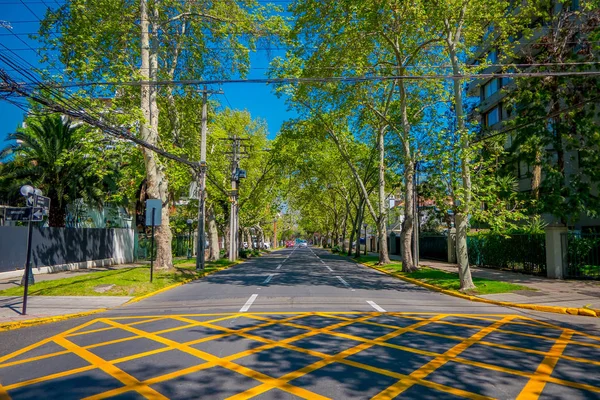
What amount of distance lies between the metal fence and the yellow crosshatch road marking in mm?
9453

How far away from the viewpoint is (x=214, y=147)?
3297 centimetres

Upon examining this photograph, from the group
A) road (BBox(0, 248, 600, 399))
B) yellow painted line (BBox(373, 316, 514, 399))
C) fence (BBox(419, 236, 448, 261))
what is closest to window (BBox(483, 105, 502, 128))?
fence (BBox(419, 236, 448, 261))

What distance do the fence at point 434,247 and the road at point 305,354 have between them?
20880 mm

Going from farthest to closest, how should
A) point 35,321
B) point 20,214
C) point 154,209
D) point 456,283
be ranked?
point 456,283 < point 154,209 < point 20,214 < point 35,321

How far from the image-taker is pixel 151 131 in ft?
61.8

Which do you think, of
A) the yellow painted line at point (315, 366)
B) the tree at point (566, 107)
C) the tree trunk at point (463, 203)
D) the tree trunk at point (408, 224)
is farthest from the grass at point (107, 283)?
the tree at point (566, 107)

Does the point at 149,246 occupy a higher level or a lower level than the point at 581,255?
lower

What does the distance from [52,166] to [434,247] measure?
2665cm

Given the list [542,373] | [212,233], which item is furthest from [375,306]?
[212,233]

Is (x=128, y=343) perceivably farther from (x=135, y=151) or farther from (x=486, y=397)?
(x=135, y=151)

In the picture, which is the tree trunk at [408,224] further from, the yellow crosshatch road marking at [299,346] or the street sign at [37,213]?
the street sign at [37,213]

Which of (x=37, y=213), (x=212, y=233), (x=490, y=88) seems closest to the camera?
(x=37, y=213)

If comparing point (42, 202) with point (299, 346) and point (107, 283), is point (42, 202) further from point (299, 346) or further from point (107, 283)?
point (299, 346)

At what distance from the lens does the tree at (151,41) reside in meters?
17.4
